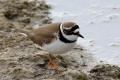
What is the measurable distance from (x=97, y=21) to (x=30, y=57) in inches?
105

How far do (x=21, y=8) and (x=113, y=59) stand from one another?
324 centimetres

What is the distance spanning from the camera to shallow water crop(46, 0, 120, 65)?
6.70 metres

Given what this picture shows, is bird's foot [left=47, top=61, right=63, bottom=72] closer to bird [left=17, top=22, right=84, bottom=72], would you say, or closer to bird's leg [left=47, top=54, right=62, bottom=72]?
bird's leg [left=47, top=54, right=62, bottom=72]

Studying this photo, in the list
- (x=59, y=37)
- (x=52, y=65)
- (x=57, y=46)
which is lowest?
(x=52, y=65)

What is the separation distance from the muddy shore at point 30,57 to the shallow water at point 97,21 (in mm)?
272

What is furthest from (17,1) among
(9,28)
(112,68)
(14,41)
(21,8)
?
(112,68)

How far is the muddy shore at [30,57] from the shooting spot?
5.09m

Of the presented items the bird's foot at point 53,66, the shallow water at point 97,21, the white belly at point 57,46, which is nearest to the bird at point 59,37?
the white belly at point 57,46

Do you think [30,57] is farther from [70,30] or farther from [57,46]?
[70,30]

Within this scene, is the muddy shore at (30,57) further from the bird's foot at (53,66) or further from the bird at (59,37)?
the bird at (59,37)

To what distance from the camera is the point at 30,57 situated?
576 centimetres

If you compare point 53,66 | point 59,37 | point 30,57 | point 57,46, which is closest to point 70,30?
point 59,37

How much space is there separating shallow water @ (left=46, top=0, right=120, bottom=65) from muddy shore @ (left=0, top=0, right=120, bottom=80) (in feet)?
0.89

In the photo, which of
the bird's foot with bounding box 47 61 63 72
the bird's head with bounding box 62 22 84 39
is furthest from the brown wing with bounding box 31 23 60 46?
the bird's foot with bounding box 47 61 63 72
